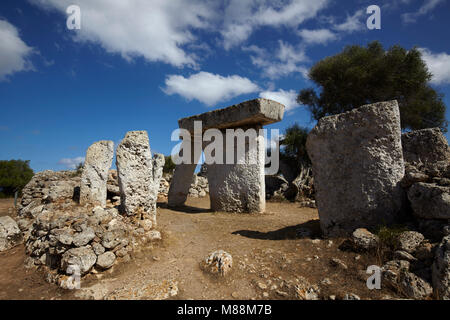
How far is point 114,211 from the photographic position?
14.4 ft

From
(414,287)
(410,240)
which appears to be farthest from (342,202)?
(414,287)

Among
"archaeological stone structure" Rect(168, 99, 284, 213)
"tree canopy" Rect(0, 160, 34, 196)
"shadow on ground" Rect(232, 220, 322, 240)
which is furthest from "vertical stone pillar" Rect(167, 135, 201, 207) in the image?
"tree canopy" Rect(0, 160, 34, 196)

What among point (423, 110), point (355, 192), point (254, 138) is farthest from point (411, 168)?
point (423, 110)

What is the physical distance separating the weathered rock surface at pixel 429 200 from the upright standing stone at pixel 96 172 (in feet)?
18.4

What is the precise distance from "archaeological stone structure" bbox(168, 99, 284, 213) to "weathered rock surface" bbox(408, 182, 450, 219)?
3.67 meters

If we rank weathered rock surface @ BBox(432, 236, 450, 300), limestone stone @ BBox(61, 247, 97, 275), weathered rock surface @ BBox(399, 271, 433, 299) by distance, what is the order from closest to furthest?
weathered rock surface @ BBox(432, 236, 450, 300) < weathered rock surface @ BBox(399, 271, 433, 299) < limestone stone @ BBox(61, 247, 97, 275)

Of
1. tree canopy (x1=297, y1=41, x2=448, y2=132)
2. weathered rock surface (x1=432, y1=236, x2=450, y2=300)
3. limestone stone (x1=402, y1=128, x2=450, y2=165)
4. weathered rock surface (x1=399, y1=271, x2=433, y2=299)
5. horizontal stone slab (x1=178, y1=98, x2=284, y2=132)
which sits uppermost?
tree canopy (x1=297, y1=41, x2=448, y2=132)

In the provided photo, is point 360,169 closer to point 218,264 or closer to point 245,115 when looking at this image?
point 218,264

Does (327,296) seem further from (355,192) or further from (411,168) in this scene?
(411,168)

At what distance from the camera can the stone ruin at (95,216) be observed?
3383 mm

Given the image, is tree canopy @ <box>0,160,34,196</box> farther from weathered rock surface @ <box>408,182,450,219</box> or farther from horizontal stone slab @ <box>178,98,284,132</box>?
weathered rock surface @ <box>408,182,450,219</box>

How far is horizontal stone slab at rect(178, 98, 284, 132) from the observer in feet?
21.0

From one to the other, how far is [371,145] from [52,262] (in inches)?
194

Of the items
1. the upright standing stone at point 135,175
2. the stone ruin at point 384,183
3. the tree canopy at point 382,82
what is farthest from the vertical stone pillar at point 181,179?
the tree canopy at point 382,82
